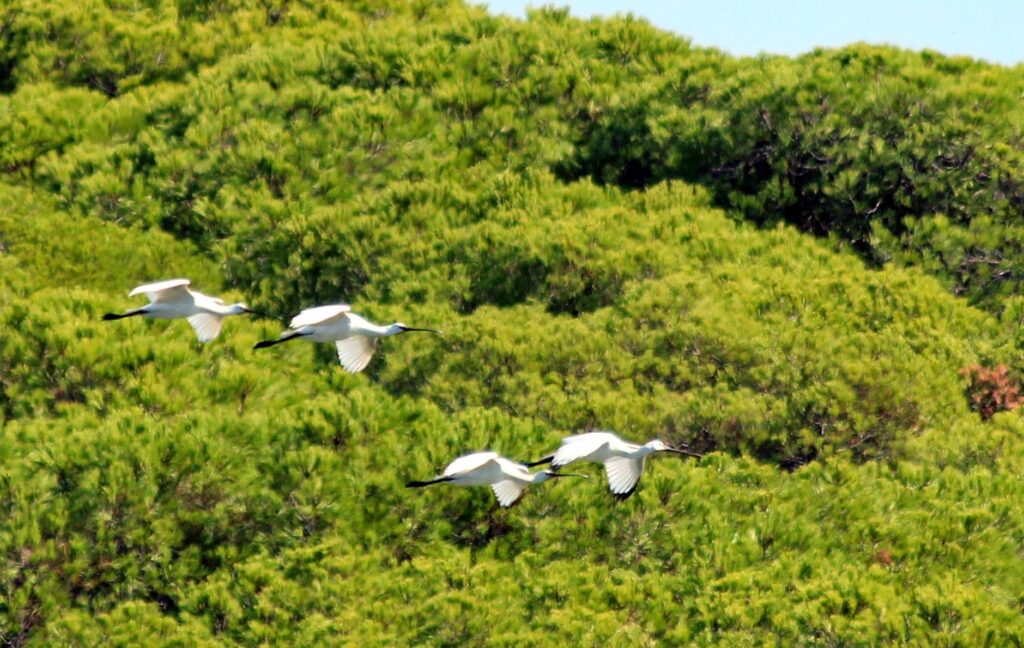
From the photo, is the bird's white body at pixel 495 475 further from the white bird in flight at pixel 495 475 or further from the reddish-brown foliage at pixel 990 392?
the reddish-brown foliage at pixel 990 392

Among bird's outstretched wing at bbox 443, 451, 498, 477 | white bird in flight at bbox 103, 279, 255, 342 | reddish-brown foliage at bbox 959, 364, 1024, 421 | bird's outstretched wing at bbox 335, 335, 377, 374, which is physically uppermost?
white bird in flight at bbox 103, 279, 255, 342

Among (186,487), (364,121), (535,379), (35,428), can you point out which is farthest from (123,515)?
(364,121)

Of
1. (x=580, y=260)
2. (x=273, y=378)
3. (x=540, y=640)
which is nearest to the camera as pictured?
(x=540, y=640)

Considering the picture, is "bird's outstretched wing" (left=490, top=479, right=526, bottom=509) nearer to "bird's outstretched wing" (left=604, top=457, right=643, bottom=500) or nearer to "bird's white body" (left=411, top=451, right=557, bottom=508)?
"bird's white body" (left=411, top=451, right=557, bottom=508)

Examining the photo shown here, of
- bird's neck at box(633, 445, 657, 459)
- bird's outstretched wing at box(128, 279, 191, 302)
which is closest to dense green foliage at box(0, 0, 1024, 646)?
bird's neck at box(633, 445, 657, 459)

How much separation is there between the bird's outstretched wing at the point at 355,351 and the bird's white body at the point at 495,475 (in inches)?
57.9

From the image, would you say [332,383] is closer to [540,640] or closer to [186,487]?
[186,487]

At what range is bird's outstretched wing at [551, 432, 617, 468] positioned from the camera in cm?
1805

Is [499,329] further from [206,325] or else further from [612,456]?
[612,456]

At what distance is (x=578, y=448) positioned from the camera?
18.4 meters

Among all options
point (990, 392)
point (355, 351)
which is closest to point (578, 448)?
point (355, 351)

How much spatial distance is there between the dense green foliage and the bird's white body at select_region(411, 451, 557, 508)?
3.98ft

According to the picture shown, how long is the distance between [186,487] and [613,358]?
6560 millimetres

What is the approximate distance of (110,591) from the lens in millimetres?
20859
